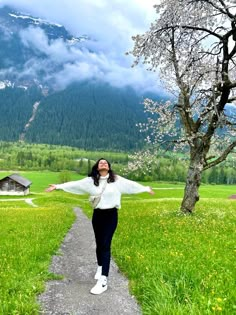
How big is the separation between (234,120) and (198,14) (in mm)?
7193

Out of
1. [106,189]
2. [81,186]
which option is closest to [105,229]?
[106,189]

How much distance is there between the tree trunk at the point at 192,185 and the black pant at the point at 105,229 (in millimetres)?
14619

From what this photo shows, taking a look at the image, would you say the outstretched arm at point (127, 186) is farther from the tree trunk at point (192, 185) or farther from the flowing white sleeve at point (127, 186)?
the tree trunk at point (192, 185)

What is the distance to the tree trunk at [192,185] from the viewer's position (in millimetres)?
25750

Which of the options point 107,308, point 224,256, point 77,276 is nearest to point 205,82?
point 224,256

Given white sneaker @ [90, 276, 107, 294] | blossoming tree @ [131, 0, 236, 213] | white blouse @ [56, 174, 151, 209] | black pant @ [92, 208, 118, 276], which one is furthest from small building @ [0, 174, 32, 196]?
white sneaker @ [90, 276, 107, 294]

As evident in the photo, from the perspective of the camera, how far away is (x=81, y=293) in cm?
1080

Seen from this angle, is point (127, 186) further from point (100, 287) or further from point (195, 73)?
point (195, 73)

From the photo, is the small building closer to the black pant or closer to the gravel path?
the gravel path

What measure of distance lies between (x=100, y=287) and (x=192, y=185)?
52.2 ft

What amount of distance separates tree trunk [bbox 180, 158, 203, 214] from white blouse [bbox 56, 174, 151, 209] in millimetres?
13892

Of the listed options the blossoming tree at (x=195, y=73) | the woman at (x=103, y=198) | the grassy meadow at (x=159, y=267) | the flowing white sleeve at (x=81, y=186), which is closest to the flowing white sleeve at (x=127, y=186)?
the woman at (x=103, y=198)

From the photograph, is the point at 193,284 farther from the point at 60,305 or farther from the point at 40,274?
the point at 40,274

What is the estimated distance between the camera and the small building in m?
129
